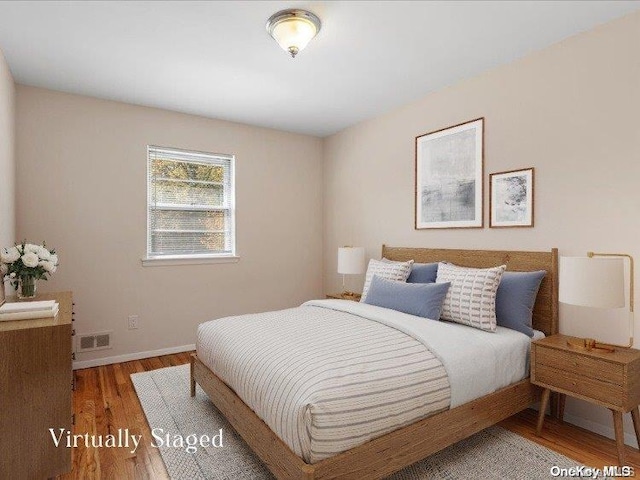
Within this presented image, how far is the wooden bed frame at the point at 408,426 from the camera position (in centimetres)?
152

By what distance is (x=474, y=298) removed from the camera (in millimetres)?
2488

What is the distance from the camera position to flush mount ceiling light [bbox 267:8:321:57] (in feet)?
7.02

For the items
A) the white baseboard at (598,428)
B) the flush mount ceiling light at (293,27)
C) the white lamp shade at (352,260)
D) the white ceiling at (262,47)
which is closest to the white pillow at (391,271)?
the white lamp shade at (352,260)

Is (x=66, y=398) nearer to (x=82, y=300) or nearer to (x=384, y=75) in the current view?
(x=82, y=300)

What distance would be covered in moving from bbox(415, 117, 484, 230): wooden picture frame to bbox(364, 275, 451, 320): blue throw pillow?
2.52ft

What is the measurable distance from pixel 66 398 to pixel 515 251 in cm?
291

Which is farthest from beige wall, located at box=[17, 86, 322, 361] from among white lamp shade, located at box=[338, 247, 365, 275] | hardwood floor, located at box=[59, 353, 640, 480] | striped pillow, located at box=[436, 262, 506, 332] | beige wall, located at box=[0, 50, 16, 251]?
striped pillow, located at box=[436, 262, 506, 332]

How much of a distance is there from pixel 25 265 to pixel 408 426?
254 cm

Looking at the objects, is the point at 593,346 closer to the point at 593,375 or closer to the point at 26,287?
the point at 593,375

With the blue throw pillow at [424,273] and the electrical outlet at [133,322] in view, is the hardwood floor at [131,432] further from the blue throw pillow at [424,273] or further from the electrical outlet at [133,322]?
the blue throw pillow at [424,273]

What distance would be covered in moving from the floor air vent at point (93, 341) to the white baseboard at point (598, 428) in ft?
12.4

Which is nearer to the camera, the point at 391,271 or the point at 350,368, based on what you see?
the point at 350,368

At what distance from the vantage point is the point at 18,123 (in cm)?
314

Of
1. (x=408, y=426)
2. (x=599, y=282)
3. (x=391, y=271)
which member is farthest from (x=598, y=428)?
(x=391, y=271)
